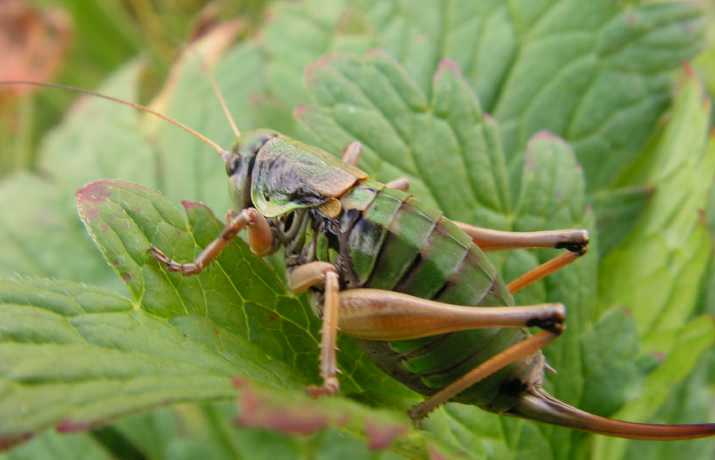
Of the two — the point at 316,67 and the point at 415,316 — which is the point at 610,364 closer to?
the point at 415,316

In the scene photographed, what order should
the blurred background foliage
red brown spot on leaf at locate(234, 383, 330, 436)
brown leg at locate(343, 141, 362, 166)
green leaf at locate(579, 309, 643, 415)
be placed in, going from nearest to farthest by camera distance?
red brown spot on leaf at locate(234, 383, 330, 436), green leaf at locate(579, 309, 643, 415), brown leg at locate(343, 141, 362, 166), the blurred background foliage

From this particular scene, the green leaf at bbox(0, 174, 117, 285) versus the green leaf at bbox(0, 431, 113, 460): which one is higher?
the green leaf at bbox(0, 174, 117, 285)

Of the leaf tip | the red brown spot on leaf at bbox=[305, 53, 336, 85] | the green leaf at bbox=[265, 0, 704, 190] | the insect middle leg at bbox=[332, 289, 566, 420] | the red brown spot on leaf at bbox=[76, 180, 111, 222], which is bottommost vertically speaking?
the leaf tip

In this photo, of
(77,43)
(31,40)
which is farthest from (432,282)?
(77,43)

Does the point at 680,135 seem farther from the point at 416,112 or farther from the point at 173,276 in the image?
the point at 173,276

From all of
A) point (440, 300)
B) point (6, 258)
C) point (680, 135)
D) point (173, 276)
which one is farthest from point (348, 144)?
point (6, 258)

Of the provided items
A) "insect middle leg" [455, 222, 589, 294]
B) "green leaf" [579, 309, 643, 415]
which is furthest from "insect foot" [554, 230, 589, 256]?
"green leaf" [579, 309, 643, 415]

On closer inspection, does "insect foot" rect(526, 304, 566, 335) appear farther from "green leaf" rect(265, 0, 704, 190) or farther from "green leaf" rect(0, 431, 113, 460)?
"green leaf" rect(0, 431, 113, 460)

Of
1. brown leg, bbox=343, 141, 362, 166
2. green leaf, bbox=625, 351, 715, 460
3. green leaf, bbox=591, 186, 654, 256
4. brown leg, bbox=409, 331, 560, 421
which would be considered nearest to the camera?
brown leg, bbox=409, 331, 560, 421
